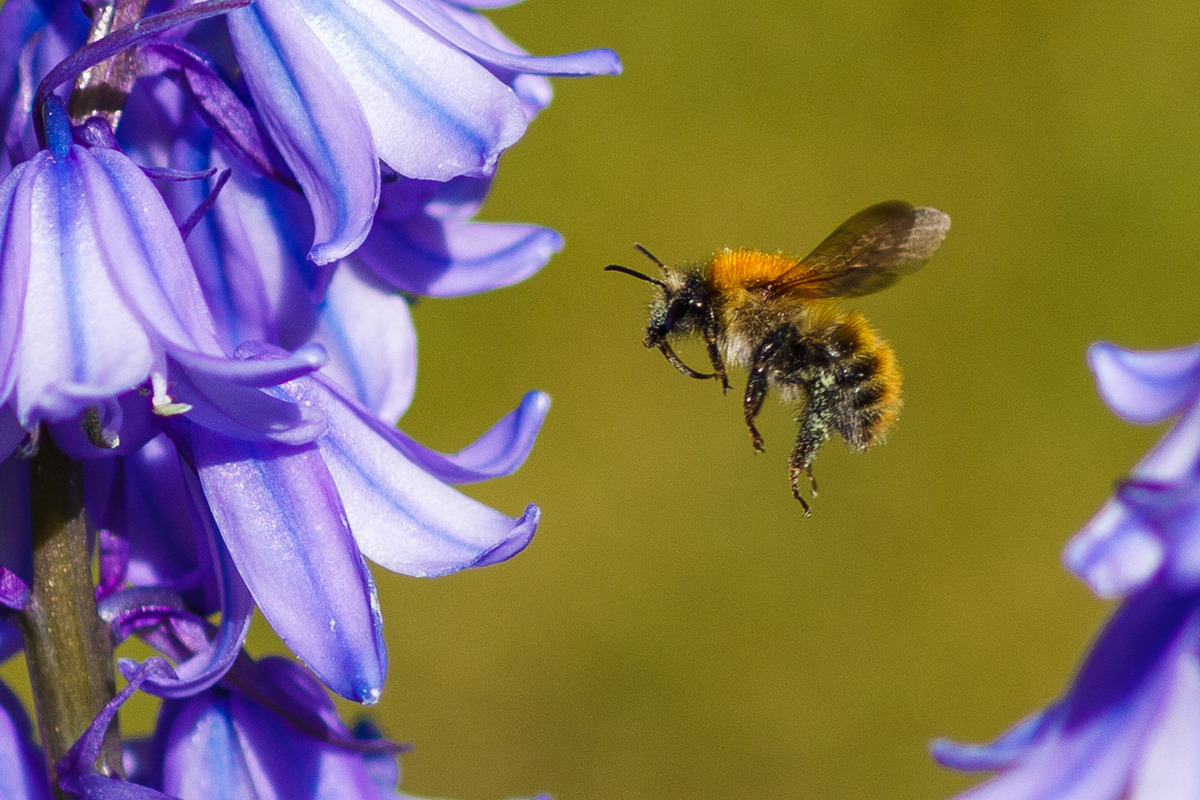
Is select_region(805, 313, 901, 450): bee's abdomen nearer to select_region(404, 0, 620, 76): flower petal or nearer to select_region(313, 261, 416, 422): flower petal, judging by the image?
select_region(313, 261, 416, 422): flower petal

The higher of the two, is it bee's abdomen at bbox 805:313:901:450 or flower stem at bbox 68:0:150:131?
bee's abdomen at bbox 805:313:901:450

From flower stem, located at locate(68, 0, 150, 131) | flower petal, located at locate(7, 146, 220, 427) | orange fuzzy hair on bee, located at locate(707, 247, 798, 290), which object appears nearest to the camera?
flower petal, located at locate(7, 146, 220, 427)

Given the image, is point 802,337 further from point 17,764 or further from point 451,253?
point 17,764

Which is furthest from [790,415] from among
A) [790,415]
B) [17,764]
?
[17,764]

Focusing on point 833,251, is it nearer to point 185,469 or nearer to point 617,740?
point 185,469

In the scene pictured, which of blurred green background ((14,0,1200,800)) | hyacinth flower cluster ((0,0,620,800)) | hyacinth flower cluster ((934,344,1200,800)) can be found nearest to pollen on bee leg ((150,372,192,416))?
hyacinth flower cluster ((0,0,620,800))

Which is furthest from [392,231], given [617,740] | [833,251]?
[617,740]

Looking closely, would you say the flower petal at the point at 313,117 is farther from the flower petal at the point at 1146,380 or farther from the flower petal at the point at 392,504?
the flower petal at the point at 1146,380
